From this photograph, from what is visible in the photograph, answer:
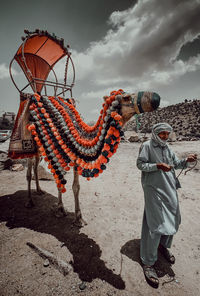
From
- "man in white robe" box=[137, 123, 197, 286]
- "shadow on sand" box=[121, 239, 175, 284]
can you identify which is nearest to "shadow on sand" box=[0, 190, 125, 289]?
"shadow on sand" box=[121, 239, 175, 284]

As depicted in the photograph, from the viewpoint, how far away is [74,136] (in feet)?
8.91

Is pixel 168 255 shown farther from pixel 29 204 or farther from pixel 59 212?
pixel 29 204

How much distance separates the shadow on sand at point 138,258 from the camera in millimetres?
2555

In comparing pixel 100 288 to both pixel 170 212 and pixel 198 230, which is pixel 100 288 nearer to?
pixel 170 212

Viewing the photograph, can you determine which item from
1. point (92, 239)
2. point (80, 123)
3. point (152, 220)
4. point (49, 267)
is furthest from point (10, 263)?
point (80, 123)

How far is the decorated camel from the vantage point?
2.00 m

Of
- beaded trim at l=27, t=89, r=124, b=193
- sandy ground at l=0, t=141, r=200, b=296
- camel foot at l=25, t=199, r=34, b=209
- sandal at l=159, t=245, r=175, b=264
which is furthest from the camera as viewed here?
camel foot at l=25, t=199, r=34, b=209

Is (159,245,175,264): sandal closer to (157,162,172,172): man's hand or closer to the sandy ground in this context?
the sandy ground

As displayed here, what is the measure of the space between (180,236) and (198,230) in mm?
529

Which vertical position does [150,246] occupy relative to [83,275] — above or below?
above

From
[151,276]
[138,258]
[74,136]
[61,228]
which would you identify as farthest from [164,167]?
[61,228]

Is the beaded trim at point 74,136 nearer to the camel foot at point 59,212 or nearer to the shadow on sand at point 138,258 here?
the camel foot at point 59,212

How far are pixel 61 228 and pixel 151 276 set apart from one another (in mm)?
2067

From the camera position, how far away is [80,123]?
117 inches
